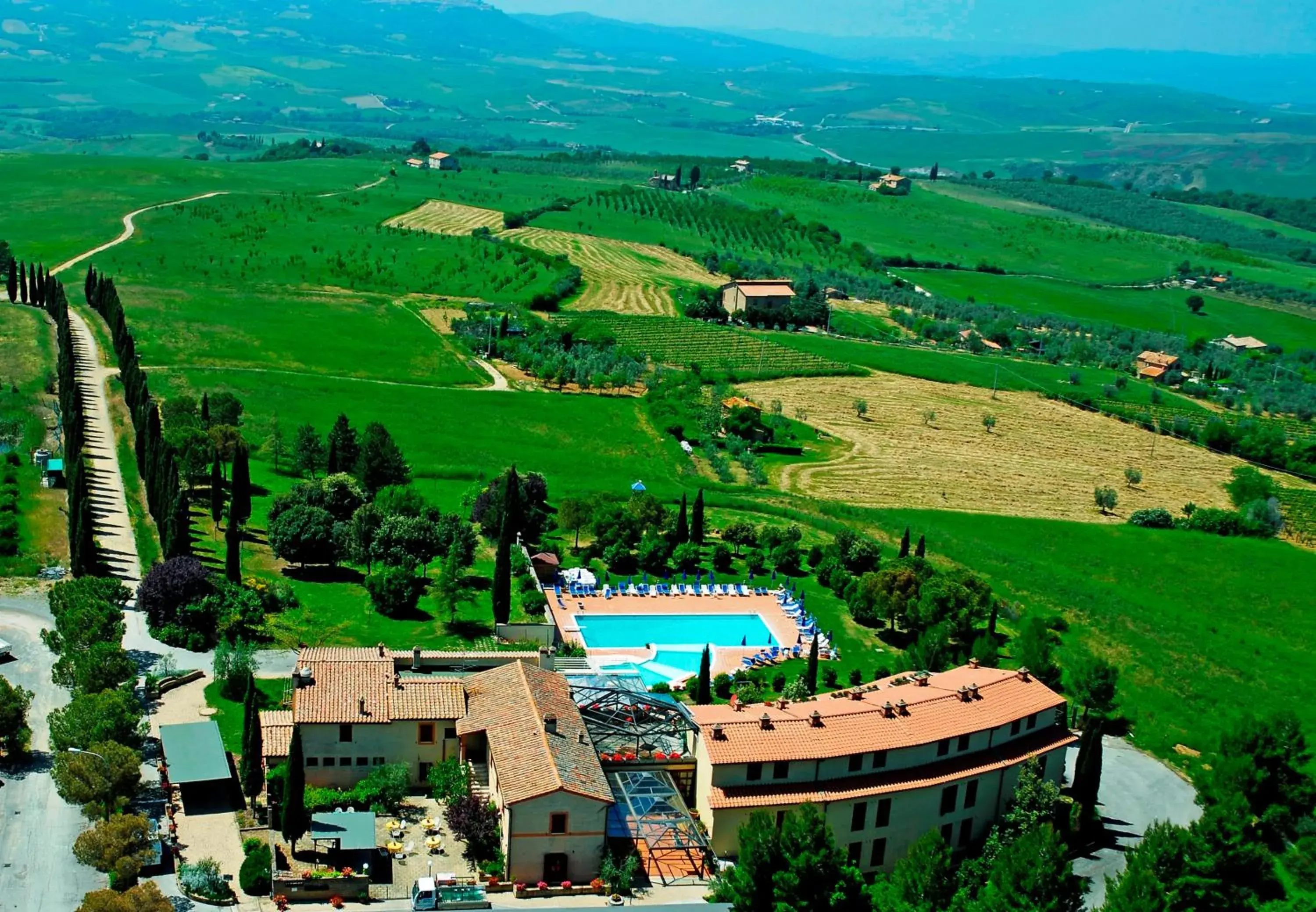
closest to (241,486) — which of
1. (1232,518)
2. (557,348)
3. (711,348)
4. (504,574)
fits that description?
(504,574)

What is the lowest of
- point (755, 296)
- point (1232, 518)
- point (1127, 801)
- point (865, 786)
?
point (1127, 801)

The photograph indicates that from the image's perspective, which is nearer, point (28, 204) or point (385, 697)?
point (385, 697)

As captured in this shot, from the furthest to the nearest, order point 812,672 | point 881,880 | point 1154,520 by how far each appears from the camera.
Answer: point 1154,520 < point 812,672 < point 881,880

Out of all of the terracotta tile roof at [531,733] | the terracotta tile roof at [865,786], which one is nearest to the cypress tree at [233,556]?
the terracotta tile roof at [531,733]

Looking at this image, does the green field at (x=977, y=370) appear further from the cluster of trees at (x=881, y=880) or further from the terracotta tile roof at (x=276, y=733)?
the cluster of trees at (x=881, y=880)

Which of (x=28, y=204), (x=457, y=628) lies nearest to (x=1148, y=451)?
(x=457, y=628)

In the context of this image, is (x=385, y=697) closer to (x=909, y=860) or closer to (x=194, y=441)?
(x=909, y=860)

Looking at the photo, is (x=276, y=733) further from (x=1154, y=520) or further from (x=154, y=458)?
(x=1154, y=520)

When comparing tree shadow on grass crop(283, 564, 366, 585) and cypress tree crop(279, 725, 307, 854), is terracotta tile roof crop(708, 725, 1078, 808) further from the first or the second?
tree shadow on grass crop(283, 564, 366, 585)
